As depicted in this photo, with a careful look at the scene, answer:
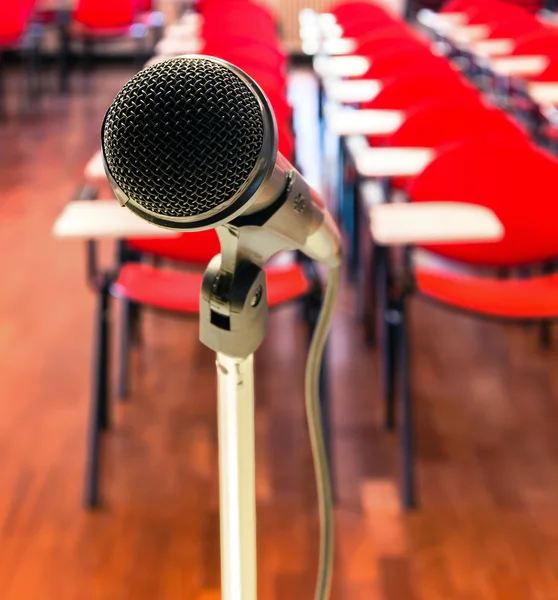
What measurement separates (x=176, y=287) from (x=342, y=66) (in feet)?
7.23

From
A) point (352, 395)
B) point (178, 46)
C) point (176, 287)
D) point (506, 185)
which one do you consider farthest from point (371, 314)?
point (178, 46)

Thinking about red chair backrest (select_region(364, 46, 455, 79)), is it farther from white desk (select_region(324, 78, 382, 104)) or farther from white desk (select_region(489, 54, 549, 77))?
white desk (select_region(489, 54, 549, 77))

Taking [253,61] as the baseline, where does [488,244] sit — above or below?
below

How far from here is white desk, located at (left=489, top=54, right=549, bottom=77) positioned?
402cm

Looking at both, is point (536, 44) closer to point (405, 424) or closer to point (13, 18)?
point (405, 424)

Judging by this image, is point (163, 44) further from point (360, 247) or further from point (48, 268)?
point (360, 247)

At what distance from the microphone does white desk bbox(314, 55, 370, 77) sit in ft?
10.6

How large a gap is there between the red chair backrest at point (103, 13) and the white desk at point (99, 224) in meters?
6.21

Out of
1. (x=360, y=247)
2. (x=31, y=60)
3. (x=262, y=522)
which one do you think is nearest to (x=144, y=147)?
(x=262, y=522)

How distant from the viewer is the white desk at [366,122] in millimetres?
2715

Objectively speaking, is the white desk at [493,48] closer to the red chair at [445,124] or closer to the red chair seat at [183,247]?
the red chair at [445,124]

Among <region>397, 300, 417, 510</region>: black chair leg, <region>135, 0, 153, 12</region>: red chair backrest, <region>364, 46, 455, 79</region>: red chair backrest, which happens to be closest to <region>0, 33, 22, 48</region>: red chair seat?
<region>135, 0, 153, 12</region>: red chair backrest

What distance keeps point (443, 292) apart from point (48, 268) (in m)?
2.06

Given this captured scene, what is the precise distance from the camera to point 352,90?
10.9 feet
